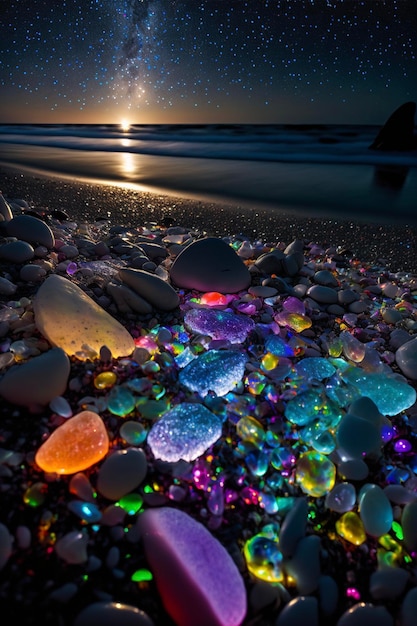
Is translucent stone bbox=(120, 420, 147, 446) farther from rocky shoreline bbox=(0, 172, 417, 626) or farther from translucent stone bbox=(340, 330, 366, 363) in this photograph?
translucent stone bbox=(340, 330, 366, 363)

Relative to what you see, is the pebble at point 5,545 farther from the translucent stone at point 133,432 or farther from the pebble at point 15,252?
the pebble at point 15,252

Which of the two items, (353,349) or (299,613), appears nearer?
(299,613)

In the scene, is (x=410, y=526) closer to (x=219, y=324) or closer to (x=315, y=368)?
(x=315, y=368)

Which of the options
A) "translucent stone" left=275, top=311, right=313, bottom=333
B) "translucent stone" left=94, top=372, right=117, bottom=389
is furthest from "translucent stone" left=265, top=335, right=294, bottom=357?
"translucent stone" left=94, top=372, right=117, bottom=389

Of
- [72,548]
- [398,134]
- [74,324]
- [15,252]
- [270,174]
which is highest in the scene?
[398,134]

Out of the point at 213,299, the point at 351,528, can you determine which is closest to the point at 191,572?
the point at 351,528

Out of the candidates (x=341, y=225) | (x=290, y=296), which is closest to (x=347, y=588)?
(x=290, y=296)

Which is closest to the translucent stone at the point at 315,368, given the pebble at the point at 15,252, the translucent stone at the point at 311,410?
the translucent stone at the point at 311,410
